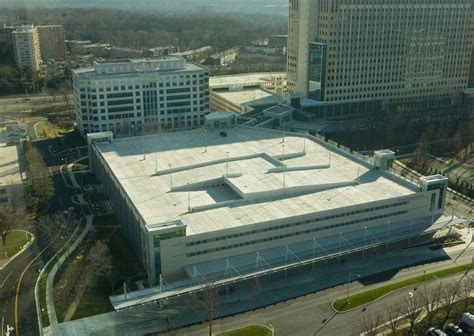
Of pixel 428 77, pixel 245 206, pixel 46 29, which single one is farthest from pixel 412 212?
pixel 46 29

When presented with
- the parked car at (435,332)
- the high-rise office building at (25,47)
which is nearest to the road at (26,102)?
the high-rise office building at (25,47)

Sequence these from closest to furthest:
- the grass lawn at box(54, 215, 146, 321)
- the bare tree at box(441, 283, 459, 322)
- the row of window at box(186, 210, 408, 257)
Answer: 1. the bare tree at box(441, 283, 459, 322)
2. the grass lawn at box(54, 215, 146, 321)
3. the row of window at box(186, 210, 408, 257)

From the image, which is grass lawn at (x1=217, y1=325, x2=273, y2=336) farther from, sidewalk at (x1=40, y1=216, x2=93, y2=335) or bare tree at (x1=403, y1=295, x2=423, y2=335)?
sidewalk at (x1=40, y1=216, x2=93, y2=335)

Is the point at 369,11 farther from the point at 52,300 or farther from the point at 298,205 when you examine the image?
the point at 52,300

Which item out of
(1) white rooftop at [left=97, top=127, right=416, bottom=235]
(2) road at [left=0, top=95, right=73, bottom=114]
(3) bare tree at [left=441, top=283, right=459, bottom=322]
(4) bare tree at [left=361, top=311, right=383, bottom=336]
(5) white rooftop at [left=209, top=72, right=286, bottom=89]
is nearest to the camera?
(4) bare tree at [left=361, top=311, right=383, bottom=336]

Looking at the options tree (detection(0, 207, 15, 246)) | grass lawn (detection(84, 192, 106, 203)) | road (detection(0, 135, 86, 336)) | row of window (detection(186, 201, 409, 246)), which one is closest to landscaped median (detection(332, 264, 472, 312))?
row of window (detection(186, 201, 409, 246))

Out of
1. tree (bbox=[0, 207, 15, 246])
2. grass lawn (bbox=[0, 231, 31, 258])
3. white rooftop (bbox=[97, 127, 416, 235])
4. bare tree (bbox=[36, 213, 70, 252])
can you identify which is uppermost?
white rooftop (bbox=[97, 127, 416, 235])
